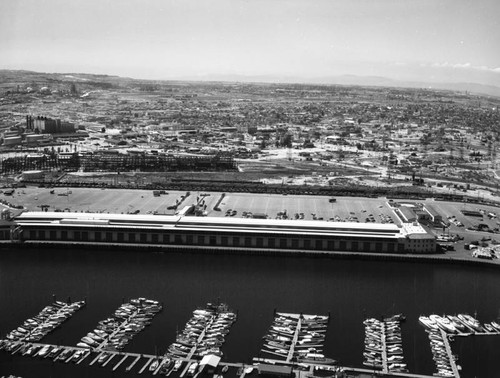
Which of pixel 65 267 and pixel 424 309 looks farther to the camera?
pixel 65 267

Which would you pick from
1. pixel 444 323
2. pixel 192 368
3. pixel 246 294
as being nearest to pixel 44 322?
pixel 192 368

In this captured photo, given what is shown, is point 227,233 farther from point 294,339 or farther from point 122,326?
point 294,339

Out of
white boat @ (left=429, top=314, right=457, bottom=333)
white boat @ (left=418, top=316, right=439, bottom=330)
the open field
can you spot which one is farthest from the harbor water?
the open field

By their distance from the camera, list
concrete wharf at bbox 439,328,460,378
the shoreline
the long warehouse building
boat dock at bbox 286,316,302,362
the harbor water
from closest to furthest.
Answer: concrete wharf at bbox 439,328,460,378 < boat dock at bbox 286,316,302,362 < the harbor water < the shoreline < the long warehouse building

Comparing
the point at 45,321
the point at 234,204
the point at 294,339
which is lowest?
the point at 45,321

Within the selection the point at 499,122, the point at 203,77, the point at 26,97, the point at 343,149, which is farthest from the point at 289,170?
the point at 203,77

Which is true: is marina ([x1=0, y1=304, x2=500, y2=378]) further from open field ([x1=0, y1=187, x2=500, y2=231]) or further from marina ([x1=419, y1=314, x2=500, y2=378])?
open field ([x1=0, y1=187, x2=500, y2=231])

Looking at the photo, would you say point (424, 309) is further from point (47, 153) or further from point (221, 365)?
point (47, 153)
